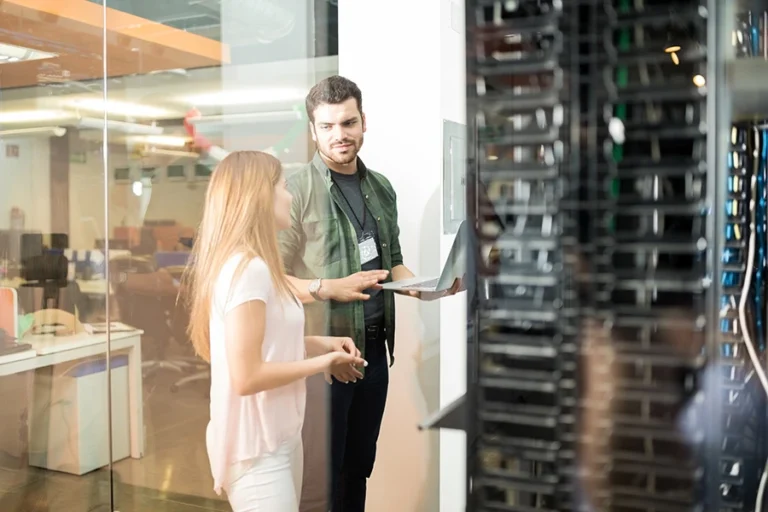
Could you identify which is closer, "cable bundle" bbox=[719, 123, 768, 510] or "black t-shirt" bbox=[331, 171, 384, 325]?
"cable bundle" bbox=[719, 123, 768, 510]

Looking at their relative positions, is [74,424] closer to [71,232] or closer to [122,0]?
[71,232]

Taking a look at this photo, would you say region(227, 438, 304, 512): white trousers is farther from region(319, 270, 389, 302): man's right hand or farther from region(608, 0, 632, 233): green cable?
region(608, 0, 632, 233): green cable

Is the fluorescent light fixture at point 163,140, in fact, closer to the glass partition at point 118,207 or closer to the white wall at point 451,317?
the glass partition at point 118,207

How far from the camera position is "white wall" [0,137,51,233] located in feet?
5.62

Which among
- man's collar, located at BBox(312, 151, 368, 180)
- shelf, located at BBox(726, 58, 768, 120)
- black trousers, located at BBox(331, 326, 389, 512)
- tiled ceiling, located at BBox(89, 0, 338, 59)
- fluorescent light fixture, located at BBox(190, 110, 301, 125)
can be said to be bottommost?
black trousers, located at BBox(331, 326, 389, 512)

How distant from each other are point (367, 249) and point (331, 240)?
69 millimetres

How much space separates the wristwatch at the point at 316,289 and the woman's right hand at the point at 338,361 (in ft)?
0.30

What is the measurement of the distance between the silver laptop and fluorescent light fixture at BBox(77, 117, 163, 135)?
644mm

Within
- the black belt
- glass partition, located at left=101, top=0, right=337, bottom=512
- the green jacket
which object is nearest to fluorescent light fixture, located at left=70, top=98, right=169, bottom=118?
glass partition, located at left=101, top=0, right=337, bottom=512

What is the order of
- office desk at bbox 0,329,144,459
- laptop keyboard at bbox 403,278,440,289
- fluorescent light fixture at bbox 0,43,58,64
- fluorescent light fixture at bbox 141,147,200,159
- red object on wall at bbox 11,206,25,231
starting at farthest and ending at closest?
red object on wall at bbox 11,206,25,231
fluorescent light fixture at bbox 0,43,58,64
office desk at bbox 0,329,144,459
fluorescent light fixture at bbox 141,147,200,159
laptop keyboard at bbox 403,278,440,289

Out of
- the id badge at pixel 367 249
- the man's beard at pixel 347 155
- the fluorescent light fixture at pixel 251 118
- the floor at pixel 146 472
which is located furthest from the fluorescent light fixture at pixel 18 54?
the id badge at pixel 367 249

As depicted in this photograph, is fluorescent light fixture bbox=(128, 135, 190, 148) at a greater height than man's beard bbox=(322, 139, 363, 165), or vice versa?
fluorescent light fixture bbox=(128, 135, 190, 148)

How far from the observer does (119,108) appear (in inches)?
56.2

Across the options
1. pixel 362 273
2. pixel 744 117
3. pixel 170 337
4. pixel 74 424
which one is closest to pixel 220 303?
pixel 170 337
